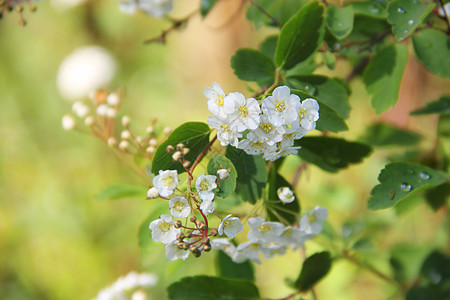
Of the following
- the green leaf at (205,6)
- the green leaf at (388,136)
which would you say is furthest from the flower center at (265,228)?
the green leaf at (388,136)

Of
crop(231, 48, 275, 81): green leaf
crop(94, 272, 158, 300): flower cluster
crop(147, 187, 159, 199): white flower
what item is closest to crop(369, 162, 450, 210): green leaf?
crop(231, 48, 275, 81): green leaf

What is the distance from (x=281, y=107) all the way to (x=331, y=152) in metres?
0.31

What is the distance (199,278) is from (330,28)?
58 cm

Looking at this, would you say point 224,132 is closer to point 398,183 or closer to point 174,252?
point 174,252

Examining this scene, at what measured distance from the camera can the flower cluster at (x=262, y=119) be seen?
62 centimetres

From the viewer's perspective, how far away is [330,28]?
2.63 ft

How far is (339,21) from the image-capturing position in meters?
0.82

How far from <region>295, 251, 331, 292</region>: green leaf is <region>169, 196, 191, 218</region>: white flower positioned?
13.1 inches

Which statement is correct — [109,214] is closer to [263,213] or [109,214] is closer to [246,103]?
[263,213]

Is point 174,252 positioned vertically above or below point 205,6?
below

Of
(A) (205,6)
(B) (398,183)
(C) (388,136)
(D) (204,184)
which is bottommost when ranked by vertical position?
(C) (388,136)

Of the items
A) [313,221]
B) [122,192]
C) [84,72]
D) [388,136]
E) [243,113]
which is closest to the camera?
[243,113]

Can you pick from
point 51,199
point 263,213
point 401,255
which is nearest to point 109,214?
point 51,199

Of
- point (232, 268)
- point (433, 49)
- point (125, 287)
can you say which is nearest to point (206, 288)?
point (232, 268)
